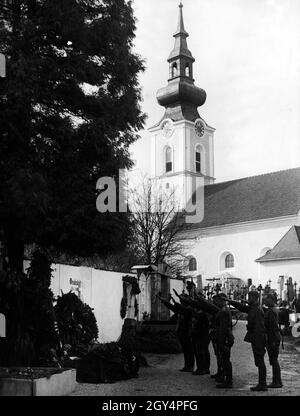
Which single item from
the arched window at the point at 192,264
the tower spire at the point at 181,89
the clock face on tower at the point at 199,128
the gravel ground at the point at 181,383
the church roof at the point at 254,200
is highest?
the tower spire at the point at 181,89

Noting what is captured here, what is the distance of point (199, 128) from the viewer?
194ft

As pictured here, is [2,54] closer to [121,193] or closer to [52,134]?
[52,134]

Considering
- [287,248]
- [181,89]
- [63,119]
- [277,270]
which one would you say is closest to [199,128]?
[181,89]

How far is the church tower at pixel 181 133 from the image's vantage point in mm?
57000

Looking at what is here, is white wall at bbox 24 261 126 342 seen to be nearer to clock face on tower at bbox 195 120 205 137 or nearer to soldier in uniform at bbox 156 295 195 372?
soldier in uniform at bbox 156 295 195 372

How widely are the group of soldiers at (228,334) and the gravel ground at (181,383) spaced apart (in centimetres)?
25

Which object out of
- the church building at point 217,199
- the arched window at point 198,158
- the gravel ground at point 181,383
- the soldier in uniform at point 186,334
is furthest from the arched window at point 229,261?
the soldier in uniform at point 186,334

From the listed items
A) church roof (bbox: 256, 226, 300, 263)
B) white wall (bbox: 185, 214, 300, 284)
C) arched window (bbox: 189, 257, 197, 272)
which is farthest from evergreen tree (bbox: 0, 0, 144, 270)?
arched window (bbox: 189, 257, 197, 272)

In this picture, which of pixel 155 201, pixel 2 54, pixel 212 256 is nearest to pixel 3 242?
pixel 2 54

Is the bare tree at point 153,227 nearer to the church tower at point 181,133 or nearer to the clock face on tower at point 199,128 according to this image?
the church tower at point 181,133

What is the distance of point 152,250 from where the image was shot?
3484 cm

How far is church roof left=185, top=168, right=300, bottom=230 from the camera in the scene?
45.4m

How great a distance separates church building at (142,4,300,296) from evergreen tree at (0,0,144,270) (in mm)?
22065

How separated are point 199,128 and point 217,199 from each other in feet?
35.1
